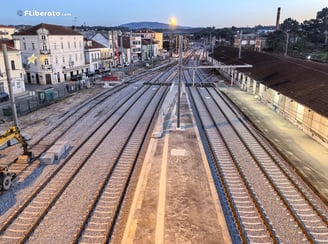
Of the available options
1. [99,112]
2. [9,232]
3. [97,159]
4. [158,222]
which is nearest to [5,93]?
[99,112]

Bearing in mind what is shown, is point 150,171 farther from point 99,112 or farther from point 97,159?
point 99,112

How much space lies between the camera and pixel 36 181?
49.2ft

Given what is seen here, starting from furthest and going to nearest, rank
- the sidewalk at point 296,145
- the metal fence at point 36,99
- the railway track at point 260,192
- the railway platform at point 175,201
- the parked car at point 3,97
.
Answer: the parked car at point 3,97 → the metal fence at point 36,99 → the sidewalk at point 296,145 → the railway track at point 260,192 → the railway platform at point 175,201

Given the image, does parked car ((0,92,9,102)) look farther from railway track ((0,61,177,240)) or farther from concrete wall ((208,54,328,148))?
concrete wall ((208,54,328,148))

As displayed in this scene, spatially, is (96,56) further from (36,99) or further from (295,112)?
(295,112)

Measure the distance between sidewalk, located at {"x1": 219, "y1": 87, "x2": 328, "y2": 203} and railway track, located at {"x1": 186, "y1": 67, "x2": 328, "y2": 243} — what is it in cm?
82

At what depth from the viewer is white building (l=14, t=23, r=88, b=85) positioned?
4644cm

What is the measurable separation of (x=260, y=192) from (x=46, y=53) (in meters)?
43.8

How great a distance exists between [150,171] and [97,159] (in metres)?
4.01

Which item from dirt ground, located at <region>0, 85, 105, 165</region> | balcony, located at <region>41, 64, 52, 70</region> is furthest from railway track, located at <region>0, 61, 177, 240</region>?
balcony, located at <region>41, 64, 52, 70</region>

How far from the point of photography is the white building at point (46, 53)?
46438mm

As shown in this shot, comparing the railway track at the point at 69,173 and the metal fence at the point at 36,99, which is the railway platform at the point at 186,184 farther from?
the metal fence at the point at 36,99

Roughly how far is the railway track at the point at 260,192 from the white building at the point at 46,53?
34.9 m

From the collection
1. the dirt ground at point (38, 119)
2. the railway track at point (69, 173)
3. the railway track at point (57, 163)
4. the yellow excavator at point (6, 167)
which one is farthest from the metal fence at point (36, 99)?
the yellow excavator at point (6, 167)
